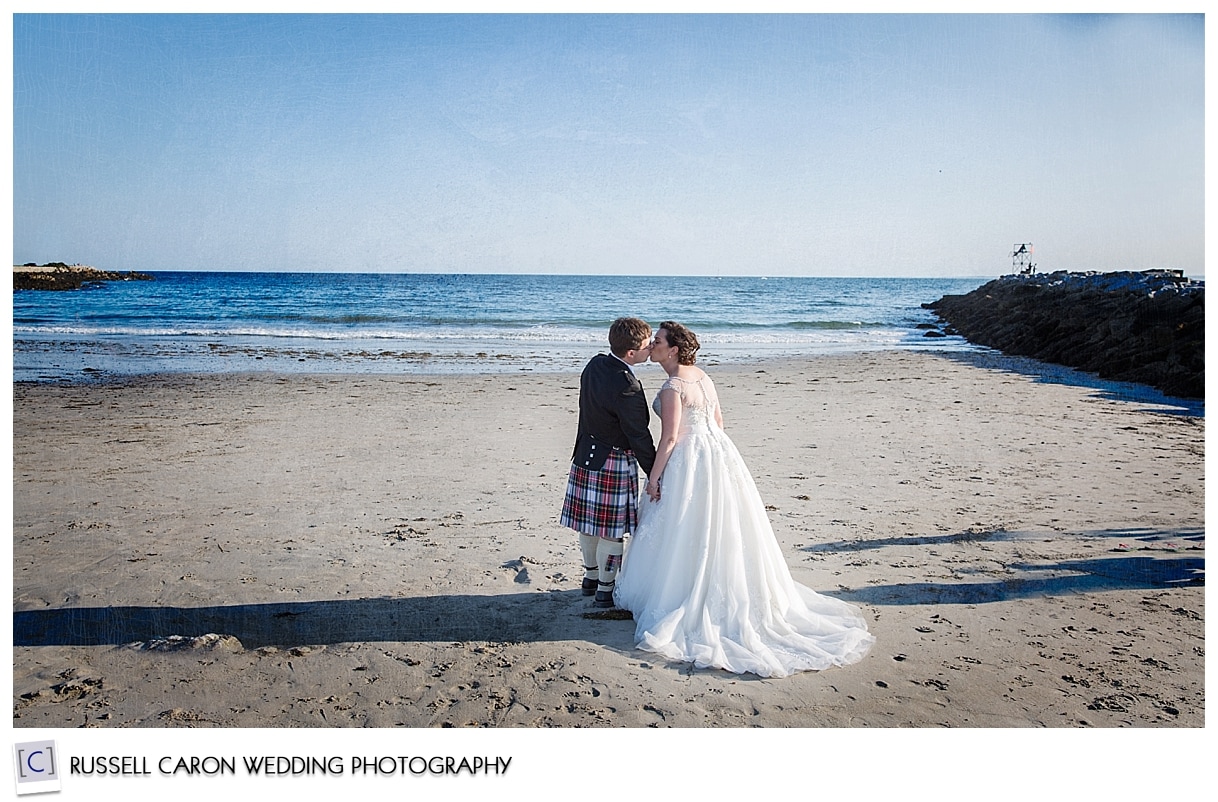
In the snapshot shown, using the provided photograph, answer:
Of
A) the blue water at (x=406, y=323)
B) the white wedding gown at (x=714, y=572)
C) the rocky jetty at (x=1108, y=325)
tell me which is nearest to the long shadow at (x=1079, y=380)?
the rocky jetty at (x=1108, y=325)

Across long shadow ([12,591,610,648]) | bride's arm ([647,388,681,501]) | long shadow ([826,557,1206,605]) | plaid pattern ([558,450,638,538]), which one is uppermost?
bride's arm ([647,388,681,501])

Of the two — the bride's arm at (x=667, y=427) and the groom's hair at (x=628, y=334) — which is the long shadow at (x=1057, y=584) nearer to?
the bride's arm at (x=667, y=427)

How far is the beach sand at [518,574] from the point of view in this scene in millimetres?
3365

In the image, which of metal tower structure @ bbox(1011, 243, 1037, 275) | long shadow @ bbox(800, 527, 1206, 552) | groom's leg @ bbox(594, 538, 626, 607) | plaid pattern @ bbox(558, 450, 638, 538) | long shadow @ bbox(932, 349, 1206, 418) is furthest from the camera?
long shadow @ bbox(932, 349, 1206, 418)

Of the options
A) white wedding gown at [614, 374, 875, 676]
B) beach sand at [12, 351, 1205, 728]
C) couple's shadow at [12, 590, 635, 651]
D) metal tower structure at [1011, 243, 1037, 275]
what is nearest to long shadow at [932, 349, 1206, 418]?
beach sand at [12, 351, 1205, 728]

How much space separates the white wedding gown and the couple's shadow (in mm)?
239

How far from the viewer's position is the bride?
361cm
